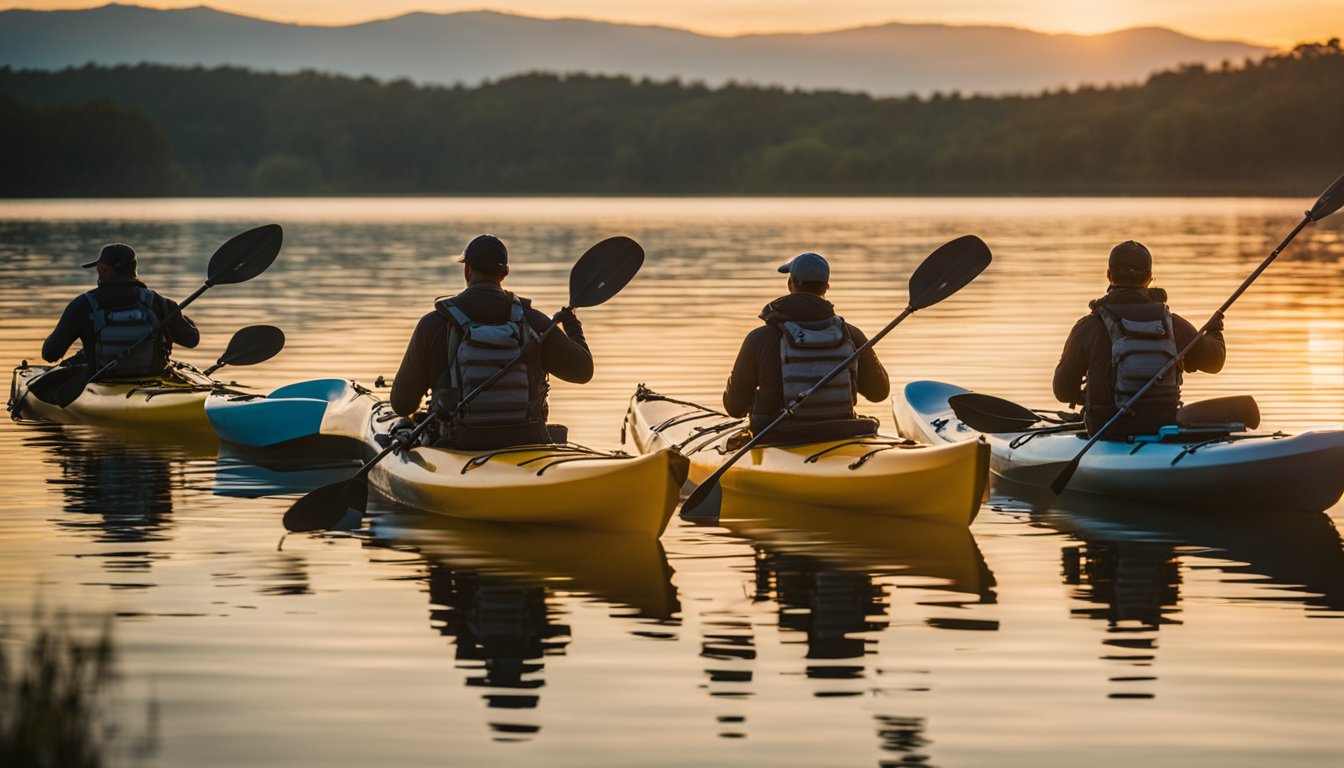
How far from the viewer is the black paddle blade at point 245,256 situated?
49.7 ft

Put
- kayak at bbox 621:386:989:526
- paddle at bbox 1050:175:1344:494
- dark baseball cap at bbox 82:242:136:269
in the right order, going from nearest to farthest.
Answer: kayak at bbox 621:386:989:526 → paddle at bbox 1050:175:1344:494 → dark baseball cap at bbox 82:242:136:269

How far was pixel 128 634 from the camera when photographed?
8117 millimetres

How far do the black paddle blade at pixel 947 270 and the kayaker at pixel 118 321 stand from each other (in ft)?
18.9

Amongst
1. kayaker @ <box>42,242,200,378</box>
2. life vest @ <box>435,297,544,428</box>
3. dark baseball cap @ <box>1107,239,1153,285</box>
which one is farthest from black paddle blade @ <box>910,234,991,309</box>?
kayaker @ <box>42,242,200,378</box>

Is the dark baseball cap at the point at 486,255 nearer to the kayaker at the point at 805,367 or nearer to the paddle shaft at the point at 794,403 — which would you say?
the kayaker at the point at 805,367

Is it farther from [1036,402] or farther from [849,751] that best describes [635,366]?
[849,751]

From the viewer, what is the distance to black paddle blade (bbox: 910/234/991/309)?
11891 mm

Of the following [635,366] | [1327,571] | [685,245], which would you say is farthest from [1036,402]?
[685,245]

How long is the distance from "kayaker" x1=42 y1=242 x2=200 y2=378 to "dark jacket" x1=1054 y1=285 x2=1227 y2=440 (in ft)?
21.9

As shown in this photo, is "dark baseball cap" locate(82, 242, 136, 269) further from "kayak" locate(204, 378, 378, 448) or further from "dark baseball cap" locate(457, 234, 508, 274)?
"dark baseball cap" locate(457, 234, 508, 274)

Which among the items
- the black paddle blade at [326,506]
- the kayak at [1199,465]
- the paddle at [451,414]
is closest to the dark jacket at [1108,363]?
the kayak at [1199,465]

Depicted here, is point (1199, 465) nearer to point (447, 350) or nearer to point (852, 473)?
point (852, 473)

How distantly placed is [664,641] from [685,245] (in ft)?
141

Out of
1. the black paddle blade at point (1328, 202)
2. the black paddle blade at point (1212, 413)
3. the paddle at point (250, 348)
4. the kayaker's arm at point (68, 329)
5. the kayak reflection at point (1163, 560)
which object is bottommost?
the kayak reflection at point (1163, 560)
